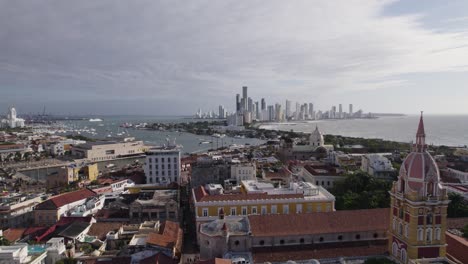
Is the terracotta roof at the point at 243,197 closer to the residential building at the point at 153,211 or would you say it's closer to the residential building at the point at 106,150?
the residential building at the point at 153,211

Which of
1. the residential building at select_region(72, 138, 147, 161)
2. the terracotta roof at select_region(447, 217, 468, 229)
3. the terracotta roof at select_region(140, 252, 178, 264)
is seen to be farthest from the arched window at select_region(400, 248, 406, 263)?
the residential building at select_region(72, 138, 147, 161)

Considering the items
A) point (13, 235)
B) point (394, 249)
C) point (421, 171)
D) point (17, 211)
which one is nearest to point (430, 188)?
point (421, 171)

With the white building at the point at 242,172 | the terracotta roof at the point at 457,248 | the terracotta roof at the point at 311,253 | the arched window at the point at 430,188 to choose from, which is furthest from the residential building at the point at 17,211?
the terracotta roof at the point at 457,248

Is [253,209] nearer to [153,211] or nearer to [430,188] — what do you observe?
[153,211]

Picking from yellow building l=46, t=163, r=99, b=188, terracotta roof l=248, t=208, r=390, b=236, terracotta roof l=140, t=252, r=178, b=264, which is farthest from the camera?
yellow building l=46, t=163, r=99, b=188

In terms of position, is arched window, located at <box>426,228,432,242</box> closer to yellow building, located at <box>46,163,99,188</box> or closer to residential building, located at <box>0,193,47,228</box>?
residential building, located at <box>0,193,47,228</box>

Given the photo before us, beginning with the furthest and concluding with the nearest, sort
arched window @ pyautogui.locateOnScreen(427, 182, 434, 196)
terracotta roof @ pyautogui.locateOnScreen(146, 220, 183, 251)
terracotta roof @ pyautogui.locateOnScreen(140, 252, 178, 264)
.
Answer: terracotta roof @ pyautogui.locateOnScreen(146, 220, 183, 251) < terracotta roof @ pyautogui.locateOnScreen(140, 252, 178, 264) < arched window @ pyautogui.locateOnScreen(427, 182, 434, 196)
